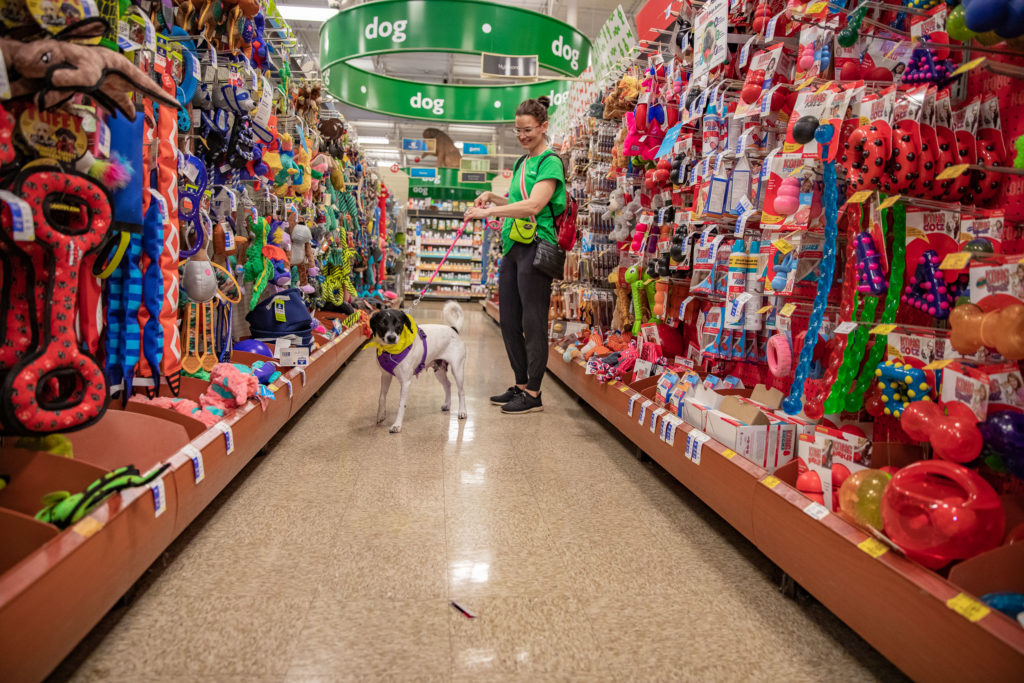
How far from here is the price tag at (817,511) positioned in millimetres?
1585

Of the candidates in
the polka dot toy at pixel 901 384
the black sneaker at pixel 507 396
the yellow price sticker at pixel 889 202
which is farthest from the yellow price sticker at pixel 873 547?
the black sneaker at pixel 507 396

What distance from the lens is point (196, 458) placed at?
1.90 metres

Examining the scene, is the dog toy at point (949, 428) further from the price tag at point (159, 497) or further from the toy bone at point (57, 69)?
the toy bone at point (57, 69)

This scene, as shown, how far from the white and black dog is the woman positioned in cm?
37

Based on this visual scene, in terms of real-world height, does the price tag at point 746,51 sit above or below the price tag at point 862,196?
above

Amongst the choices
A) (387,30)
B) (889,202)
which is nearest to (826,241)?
(889,202)

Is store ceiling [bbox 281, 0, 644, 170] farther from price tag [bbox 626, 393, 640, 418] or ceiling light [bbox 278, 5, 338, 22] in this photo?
price tag [bbox 626, 393, 640, 418]

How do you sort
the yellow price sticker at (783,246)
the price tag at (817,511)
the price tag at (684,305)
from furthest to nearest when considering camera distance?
the price tag at (684,305) → the yellow price sticker at (783,246) → the price tag at (817,511)

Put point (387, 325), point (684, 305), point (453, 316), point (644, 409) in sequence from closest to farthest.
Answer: point (644, 409) < point (684, 305) < point (387, 325) < point (453, 316)

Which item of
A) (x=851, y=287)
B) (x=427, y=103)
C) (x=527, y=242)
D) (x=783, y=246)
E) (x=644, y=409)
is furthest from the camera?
(x=427, y=103)

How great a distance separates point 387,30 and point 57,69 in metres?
3.91

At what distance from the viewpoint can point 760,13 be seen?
2609 millimetres

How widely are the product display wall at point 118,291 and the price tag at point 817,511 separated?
1.68m

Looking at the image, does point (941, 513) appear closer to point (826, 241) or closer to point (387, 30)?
point (826, 241)
